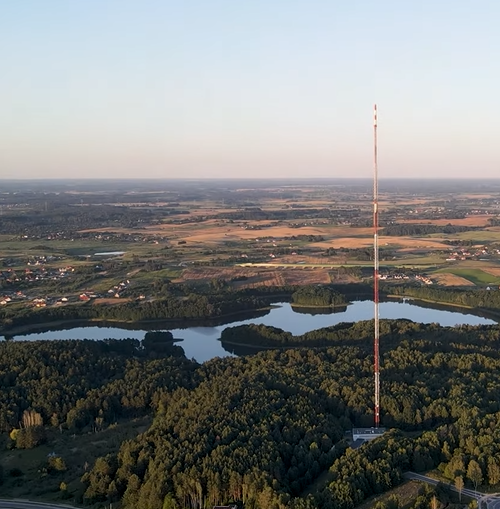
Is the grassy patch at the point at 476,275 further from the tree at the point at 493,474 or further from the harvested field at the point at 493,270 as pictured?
the tree at the point at 493,474

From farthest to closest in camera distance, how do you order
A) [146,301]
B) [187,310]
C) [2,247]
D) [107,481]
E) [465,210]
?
[465,210]
[2,247]
[146,301]
[187,310]
[107,481]

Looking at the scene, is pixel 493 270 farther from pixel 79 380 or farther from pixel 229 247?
pixel 79 380

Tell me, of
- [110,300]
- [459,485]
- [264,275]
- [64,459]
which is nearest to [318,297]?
[264,275]

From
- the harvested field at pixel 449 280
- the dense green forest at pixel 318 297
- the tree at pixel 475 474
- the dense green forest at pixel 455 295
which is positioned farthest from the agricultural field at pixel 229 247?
the tree at pixel 475 474

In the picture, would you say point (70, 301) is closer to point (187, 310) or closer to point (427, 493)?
point (187, 310)

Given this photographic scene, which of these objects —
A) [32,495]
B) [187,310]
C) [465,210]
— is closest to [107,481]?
[32,495]

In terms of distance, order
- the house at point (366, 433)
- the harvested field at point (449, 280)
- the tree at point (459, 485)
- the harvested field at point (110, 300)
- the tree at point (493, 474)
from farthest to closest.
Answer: the harvested field at point (449, 280) → the harvested field at point (110, 300) → the house at point (366, 433) → the tree at point (493, 474) → the tree at point (459, 485)

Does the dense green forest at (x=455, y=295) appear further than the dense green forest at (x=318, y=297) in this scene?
No
